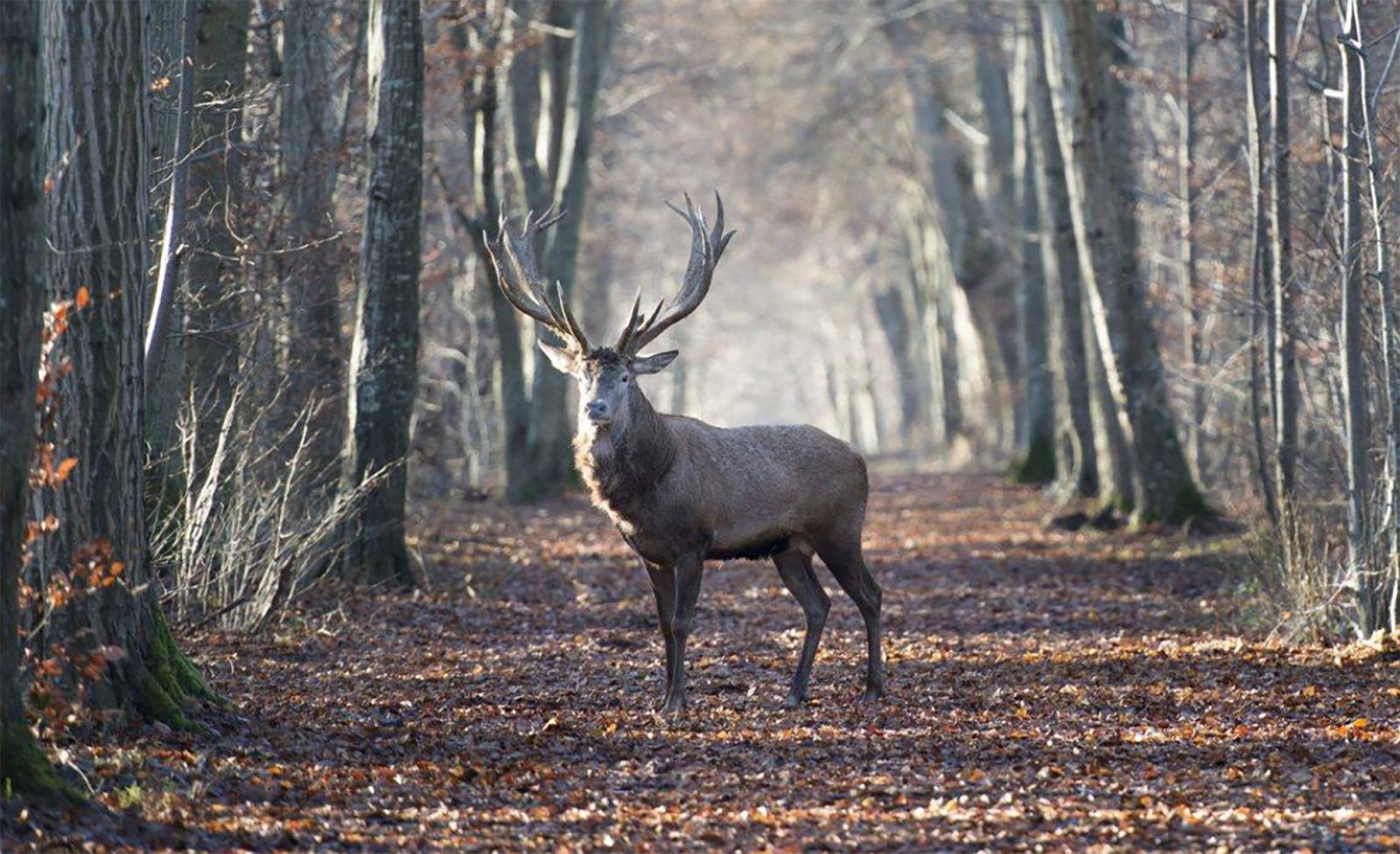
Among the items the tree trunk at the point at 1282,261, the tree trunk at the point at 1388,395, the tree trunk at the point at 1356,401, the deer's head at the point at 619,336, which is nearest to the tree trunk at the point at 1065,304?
the tree trunk at the point at 1282,261

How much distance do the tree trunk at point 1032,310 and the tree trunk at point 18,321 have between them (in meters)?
23.8

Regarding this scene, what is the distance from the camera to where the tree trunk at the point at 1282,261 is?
43.1ft

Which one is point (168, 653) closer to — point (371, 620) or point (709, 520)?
point (709, 520)

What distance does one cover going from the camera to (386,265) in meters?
15.1

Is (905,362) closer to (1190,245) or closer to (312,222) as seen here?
(1190,245)

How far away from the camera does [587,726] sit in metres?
9.95

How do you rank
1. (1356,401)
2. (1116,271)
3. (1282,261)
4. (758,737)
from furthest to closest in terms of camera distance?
(1116,271), (1282,261), (1356,401), (758,737)

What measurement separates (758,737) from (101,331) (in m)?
4.00

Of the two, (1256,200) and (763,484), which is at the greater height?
(1256,200)

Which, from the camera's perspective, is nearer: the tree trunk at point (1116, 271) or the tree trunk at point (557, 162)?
the tree trunk at point (1116, 271)

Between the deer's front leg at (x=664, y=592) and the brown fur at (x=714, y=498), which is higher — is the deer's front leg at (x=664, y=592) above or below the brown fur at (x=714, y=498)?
below

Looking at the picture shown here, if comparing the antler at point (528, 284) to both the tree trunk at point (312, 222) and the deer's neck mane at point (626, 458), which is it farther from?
the tree trunk at point (312, 222)

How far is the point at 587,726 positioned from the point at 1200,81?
14.0 meters

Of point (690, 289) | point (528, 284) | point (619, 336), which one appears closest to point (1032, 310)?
point (690, 289)
